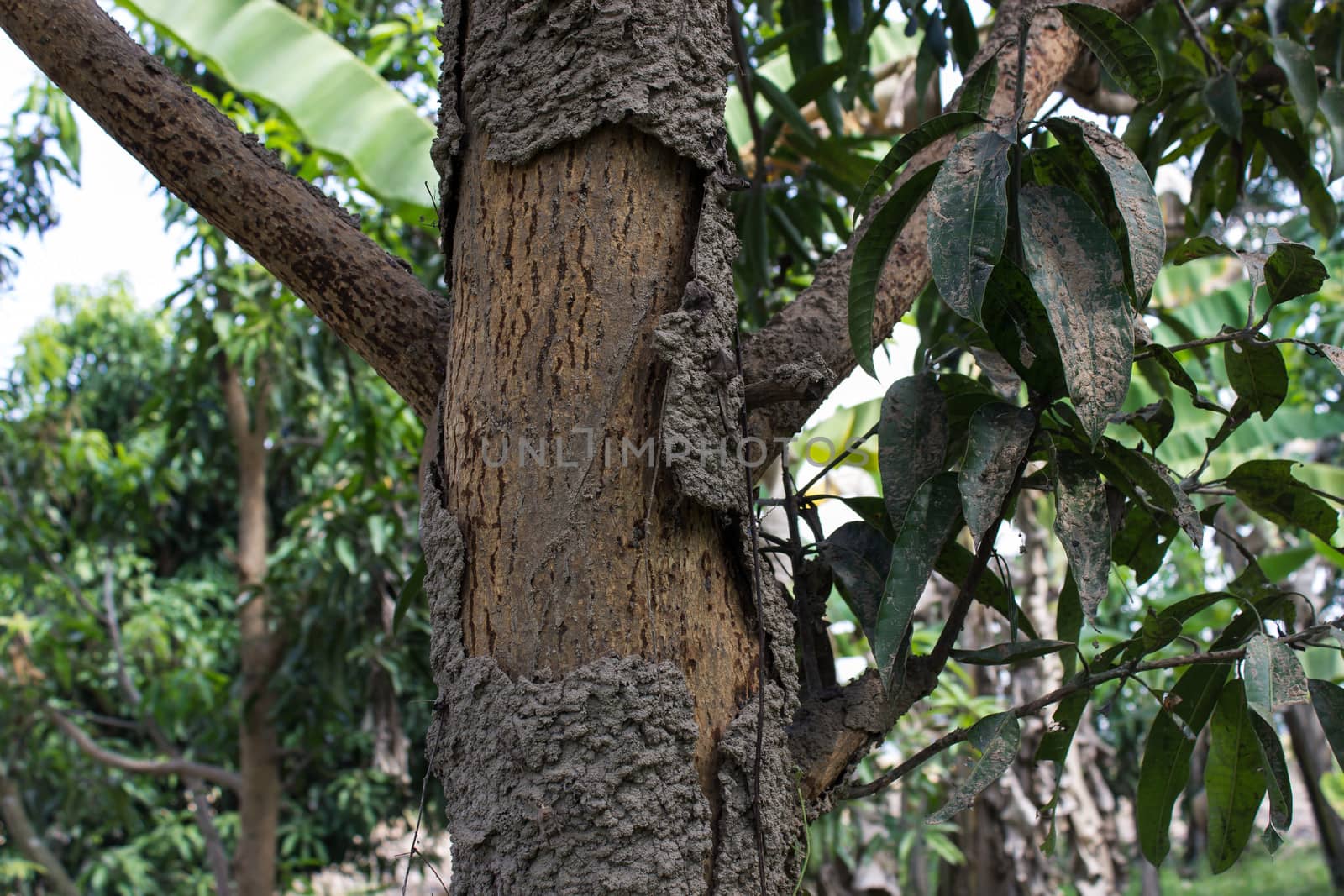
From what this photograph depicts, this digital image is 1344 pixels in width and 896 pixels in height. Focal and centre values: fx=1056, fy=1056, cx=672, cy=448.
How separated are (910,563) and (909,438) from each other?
0.50 feet

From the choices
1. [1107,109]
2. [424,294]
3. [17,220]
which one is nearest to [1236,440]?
[1107,109]

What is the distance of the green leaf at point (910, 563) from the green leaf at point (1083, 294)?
0.53 feet

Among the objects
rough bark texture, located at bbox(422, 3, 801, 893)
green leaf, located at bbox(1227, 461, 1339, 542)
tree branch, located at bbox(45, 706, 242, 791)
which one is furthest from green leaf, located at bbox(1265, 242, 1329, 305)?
tree branch, located at bbox(45, 706, 242, 791)

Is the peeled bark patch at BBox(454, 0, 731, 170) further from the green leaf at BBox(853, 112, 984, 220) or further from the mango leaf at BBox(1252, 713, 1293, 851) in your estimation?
the mango leaf at BBox(1252, 713, 1293, 851)

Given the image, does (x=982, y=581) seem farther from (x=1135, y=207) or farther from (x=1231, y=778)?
(x=1135, y=207)

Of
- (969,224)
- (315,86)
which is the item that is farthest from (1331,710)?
(315,86)

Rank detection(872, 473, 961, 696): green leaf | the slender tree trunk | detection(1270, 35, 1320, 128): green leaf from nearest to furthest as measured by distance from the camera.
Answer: detection(872, 473, 961, 696): green leaf, detection(1270, 35, 1320, 128): green leaf, the slender tree trunk

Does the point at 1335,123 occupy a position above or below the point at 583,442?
above

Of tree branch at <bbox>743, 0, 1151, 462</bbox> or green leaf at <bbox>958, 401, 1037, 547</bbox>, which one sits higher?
tree branch at <bbox>743, 0, 1151, 462</bbox>

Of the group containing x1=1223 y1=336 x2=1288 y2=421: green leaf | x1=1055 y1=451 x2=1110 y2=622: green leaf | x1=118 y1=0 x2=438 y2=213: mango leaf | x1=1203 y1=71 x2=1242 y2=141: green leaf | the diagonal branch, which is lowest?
x1=1055 y1=451 x2=1110 y2=622: green leaf

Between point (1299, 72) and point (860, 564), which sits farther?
point (1299, 72)

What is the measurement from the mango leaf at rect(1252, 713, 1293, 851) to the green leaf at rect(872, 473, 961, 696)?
33cm

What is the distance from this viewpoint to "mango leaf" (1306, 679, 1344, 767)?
103 cm

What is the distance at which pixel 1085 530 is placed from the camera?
0.99 meters
